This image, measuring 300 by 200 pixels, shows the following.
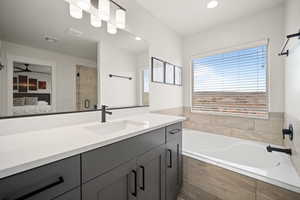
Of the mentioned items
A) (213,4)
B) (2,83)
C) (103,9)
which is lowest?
(2,83)

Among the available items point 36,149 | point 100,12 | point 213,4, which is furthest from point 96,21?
point 213,4

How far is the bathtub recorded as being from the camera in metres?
1.08

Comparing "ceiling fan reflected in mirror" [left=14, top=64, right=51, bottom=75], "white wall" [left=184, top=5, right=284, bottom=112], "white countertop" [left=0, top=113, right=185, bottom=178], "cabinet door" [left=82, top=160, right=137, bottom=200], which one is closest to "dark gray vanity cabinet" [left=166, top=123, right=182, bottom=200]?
"cabinet door" [left=82, top=160, right=137, bottom=200]

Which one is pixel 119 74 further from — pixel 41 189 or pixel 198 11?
pixel 198 11

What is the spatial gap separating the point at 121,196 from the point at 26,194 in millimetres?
499

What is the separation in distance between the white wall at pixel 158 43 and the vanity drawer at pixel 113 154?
3.22 feet

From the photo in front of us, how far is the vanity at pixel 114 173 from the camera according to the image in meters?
0.48

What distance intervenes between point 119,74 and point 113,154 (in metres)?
1.02

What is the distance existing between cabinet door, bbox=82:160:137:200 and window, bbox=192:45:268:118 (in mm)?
2055

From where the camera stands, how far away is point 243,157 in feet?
5.74

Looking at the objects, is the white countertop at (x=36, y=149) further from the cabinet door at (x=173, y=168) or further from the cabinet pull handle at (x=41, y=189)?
the cabinet door at (x=173, y=168)

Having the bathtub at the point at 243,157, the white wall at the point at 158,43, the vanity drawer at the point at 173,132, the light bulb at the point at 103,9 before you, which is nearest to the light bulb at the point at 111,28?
the light bulb at the point at 103,9

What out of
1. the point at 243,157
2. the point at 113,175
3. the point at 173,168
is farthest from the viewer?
the point at 243,157

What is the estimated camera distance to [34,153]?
0.54 meters
